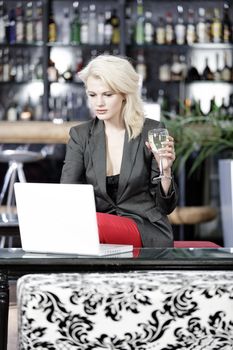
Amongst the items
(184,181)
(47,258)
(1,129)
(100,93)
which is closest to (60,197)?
(47,258)

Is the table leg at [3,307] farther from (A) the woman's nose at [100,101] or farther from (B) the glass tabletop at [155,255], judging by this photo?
(A) the woman's nose at [100,101]

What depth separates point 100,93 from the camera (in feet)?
8.53

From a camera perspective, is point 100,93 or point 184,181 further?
point 184,181

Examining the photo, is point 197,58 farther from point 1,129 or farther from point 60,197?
point 60,197

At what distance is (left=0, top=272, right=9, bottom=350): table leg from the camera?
1644mm

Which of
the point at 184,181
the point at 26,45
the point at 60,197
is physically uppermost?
the point at 26,45

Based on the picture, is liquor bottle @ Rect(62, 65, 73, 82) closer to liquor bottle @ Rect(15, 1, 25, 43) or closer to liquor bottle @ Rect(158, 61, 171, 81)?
liquor bottle @ Rect(15, 1, 25, 43)

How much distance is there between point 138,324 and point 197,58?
17.6ft

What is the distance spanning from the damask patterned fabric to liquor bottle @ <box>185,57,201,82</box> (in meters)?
5.26

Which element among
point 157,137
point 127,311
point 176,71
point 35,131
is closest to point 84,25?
point 176,71

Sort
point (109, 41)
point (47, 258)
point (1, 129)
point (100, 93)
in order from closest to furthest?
point (47, 258) < point (100, 93) < point (1, 129) < point (109, 41)

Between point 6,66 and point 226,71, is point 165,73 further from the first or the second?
point 6,66

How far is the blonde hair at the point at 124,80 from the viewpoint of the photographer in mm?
2596

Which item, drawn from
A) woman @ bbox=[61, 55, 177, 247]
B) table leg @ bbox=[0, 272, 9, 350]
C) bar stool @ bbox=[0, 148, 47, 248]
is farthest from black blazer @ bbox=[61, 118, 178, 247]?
bar stool @ bbox=[0, 148, 47, 248]
